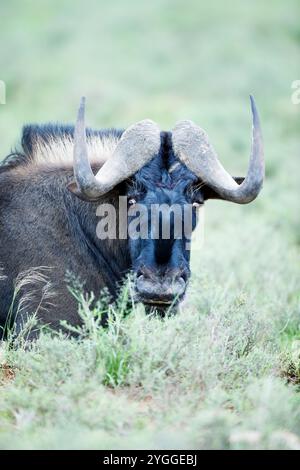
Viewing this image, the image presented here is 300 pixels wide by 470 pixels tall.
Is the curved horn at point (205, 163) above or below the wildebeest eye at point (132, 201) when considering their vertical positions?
above

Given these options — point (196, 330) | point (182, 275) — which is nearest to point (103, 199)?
point (182, 275)

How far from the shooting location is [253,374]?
247 inches

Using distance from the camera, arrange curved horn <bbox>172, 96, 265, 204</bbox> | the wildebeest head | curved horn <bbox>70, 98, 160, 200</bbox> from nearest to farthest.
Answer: the wildebeest head → curved horn <bbox>70, 98, 160, 200</bbox> → curved horn <bbox>172, 96, 265, 204</bbox>

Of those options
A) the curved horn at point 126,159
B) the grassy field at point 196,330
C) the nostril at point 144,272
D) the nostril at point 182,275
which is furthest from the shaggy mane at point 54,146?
the grassy field at point 196,330

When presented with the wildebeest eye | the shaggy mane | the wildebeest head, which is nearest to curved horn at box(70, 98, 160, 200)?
the wildebeest head

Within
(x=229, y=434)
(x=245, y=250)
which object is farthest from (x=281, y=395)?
(x=245, y=250)

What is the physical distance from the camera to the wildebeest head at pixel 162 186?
6711 millimetres

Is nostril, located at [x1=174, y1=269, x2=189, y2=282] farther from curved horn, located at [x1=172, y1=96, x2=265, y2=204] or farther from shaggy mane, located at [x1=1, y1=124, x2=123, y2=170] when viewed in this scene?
shaggy mane, located at [x1=1, y1=124, x2=123, y2=170]

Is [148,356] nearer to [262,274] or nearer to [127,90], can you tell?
[262,274]

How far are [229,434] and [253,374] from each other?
141cm

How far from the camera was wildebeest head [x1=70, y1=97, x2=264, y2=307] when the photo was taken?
22.0ft

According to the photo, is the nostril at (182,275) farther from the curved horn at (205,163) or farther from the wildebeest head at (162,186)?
the curved horn at (205,163)

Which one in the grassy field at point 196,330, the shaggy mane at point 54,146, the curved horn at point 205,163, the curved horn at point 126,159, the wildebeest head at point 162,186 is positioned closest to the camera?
the grassy field at point 196,330

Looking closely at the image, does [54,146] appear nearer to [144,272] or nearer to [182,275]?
[144,272]
